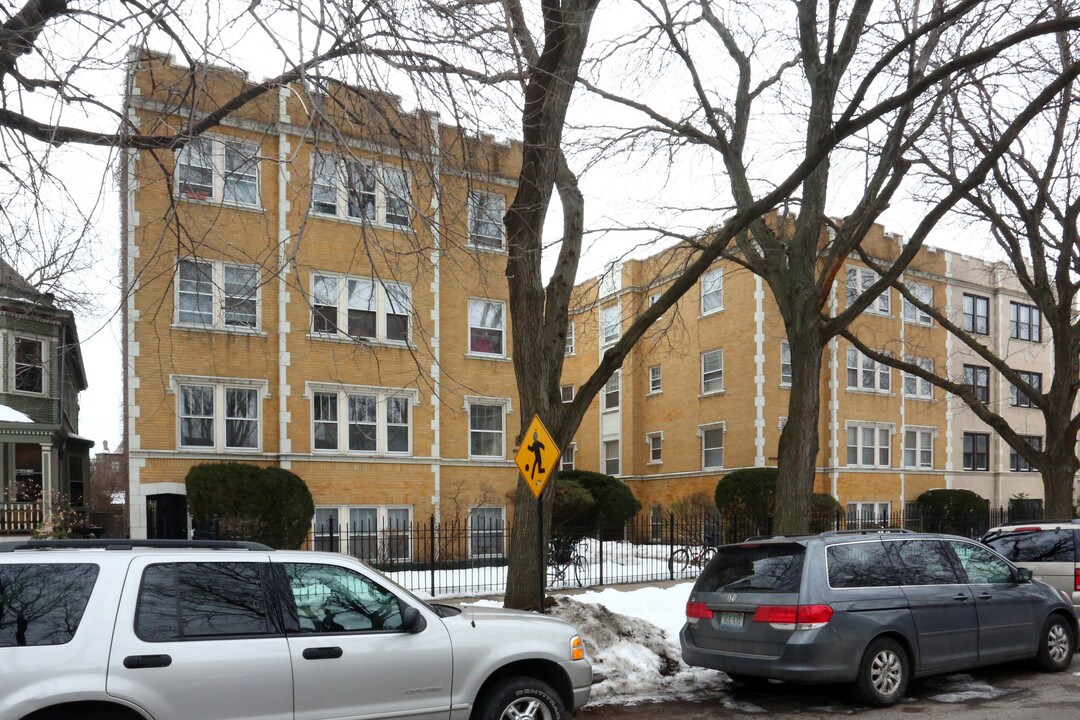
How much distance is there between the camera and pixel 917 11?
13.6 meters

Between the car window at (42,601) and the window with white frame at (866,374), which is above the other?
the window with white frame at (866,374)

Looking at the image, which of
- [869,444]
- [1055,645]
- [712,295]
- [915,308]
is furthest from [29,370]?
[915,308]

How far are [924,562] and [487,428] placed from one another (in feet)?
53.0

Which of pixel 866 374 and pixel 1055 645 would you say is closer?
pixel 1055 645

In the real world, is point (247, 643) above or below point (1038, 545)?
above

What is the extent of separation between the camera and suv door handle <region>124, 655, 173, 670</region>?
4938 mm

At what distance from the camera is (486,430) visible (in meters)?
24.3

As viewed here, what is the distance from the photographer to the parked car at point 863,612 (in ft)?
26.5

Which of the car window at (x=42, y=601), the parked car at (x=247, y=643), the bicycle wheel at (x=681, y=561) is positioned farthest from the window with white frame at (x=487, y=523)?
the car window at (x=42, y=601)

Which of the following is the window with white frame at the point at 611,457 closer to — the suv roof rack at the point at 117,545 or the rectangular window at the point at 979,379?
the rectangular window at the point at 979,379

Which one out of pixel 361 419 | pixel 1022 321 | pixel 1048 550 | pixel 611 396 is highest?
pixel 1022 321

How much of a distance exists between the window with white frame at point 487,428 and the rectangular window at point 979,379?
74.1 ft

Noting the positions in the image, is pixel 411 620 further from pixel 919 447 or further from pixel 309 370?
pixel 919 447

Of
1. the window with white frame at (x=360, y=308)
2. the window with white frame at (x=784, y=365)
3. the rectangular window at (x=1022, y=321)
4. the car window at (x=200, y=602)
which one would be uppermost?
the rectangular window at (x=1022, y=321)
